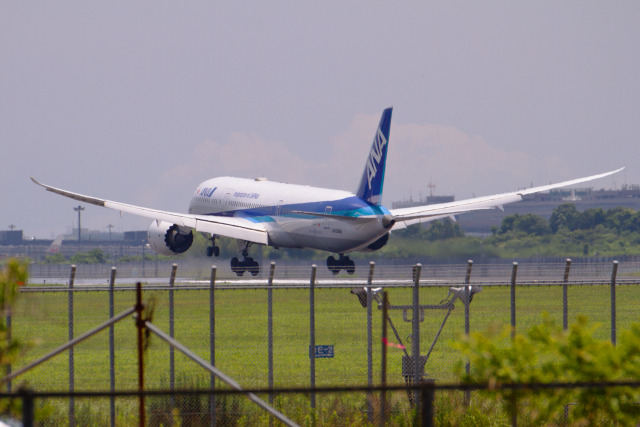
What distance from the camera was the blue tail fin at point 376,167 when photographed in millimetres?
43656

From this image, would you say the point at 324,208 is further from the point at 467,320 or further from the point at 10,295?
the point at 10,295

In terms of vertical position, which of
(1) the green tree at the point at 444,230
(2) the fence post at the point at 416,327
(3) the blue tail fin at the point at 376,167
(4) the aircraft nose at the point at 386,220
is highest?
(3) the blue tail fin at the point at 376,167

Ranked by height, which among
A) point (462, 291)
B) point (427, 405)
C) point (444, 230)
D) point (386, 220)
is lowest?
point (427, 405)

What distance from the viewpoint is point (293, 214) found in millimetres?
47438

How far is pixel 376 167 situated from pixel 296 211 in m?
4.61

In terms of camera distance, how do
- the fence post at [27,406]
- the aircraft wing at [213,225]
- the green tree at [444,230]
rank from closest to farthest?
the fence post at [27,406] → the aircraft wing at [213,225] → the green tree at [444,230]

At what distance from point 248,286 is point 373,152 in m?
29.9

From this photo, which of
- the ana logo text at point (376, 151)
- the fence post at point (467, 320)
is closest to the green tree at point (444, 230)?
the ana logo text at point (376, 151)

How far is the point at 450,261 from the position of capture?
48.6m

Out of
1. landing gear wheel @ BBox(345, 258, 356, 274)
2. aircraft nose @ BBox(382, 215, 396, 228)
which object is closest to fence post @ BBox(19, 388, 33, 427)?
landing gear wheel @ BBox(345, 258, 356, 274)

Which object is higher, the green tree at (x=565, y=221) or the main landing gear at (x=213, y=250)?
the green tree at (x=565, y=221)

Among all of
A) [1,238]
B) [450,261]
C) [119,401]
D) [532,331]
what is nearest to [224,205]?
[450,261]

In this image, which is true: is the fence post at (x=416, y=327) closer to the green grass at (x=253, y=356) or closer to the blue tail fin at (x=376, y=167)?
the green grass at (x=253, y=356)

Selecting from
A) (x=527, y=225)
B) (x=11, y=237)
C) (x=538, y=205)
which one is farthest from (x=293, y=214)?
(x=11, y=237)
